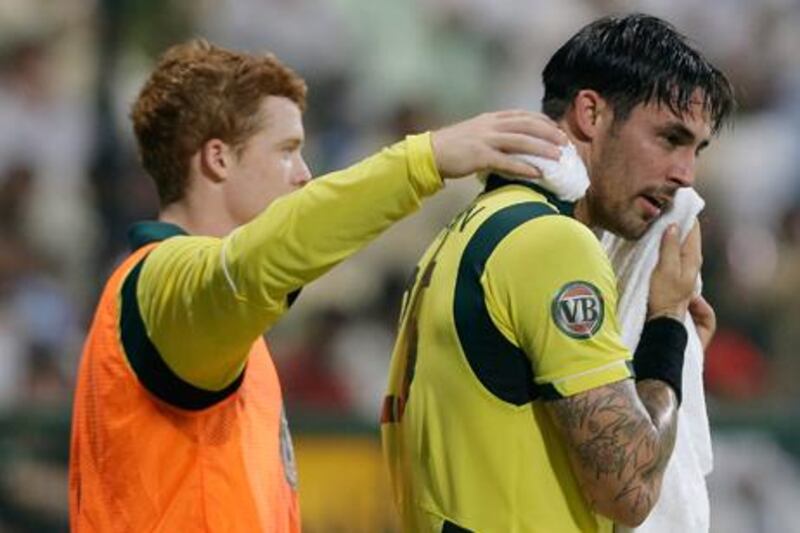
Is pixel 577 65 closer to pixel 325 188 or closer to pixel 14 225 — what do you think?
pixel 325 188

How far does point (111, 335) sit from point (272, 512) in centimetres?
48

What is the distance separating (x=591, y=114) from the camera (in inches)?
143

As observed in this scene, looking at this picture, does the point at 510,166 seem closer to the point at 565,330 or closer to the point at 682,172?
the point at 565,330

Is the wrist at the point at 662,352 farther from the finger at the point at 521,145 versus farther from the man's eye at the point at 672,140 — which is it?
the finger at the point at 521,145

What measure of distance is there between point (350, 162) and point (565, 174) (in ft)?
17.6

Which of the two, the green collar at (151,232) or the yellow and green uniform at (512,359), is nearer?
the yellow and green uniform at (512,359)

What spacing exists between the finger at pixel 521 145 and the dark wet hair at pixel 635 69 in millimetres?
456

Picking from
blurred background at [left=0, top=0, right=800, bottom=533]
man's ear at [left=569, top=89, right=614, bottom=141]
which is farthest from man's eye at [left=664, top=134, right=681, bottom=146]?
blurred background at [left=0, top=0, right=800, bottom=533]

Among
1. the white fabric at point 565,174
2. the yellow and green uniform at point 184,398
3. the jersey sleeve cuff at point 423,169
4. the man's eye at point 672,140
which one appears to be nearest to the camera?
the jersey sleeve cuff at point 423,169

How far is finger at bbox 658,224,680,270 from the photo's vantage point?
3643 mm

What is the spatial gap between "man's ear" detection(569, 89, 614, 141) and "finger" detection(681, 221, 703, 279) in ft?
0.90

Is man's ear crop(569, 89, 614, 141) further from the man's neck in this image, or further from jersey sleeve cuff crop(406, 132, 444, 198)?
the man's neck

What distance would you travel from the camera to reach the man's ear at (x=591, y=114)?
361 centimetres

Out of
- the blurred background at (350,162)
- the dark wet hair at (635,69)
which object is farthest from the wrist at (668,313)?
the blurred background at (350,162)
